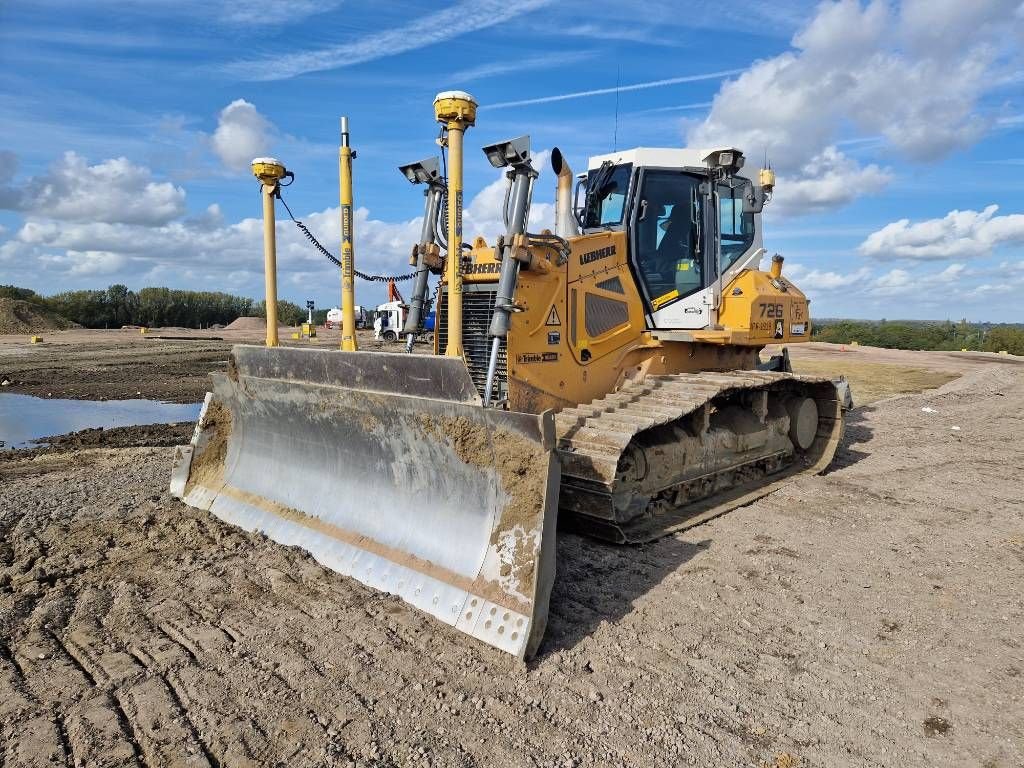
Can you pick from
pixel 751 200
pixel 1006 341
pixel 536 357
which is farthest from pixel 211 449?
pixel 1006 341

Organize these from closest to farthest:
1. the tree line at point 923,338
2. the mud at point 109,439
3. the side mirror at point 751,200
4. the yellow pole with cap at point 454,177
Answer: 1. the yellow pole with cap at point 454,177
2. the side mirror at point 751,200
3. the mud at point 109,439
4. the tree line at point 923,338

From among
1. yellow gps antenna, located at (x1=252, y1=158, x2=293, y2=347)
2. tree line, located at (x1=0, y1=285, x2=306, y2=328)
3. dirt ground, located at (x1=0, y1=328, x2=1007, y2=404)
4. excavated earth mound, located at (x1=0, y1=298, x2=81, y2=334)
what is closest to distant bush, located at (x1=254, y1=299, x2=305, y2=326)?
tree line, located at (x1=0, y1=285, x2=306, y2=328)

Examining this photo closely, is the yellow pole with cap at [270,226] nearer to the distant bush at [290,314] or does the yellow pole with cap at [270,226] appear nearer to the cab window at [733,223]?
the cab window at [733,223]

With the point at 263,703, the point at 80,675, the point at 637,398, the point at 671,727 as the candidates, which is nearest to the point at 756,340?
the point at 637,398

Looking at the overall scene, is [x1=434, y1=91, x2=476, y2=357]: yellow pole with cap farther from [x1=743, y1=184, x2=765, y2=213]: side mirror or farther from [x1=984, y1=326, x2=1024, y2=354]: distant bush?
[x1=984, y1=326, x2=1024, y2=354]: distant bush

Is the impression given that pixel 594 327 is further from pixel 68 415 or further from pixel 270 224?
pixel 68 415

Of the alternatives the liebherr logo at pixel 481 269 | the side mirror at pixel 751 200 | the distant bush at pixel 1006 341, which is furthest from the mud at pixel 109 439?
the distant bush at pixel 1006 341

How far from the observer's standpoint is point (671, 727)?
313 cm

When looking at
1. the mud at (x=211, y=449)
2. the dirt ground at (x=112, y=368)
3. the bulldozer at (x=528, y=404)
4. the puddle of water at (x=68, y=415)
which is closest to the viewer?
the bulldozer at (x=528, y=404)

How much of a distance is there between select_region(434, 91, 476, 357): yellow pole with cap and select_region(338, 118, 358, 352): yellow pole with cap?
1.60 meters

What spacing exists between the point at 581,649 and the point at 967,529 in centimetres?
426

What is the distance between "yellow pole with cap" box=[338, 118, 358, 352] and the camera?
635 cm

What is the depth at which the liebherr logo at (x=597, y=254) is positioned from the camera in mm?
6082

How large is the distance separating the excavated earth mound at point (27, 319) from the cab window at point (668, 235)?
144 feet
